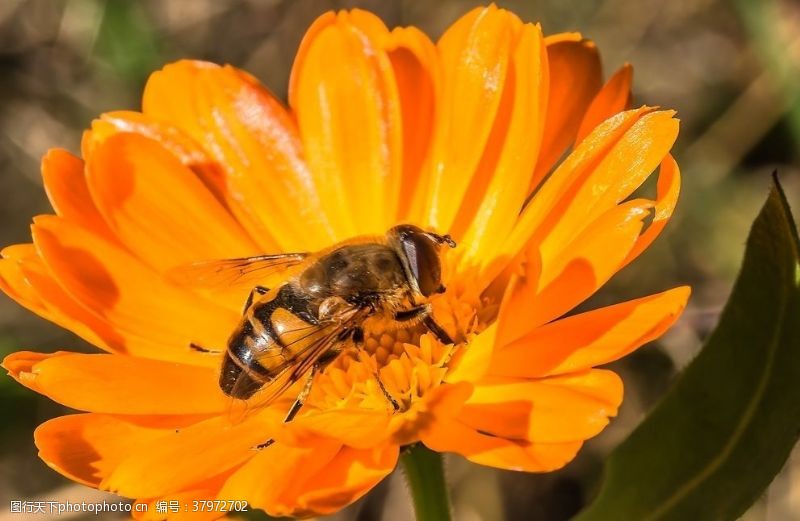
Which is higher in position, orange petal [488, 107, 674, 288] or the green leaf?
orange petal [488, 107, 674, 288]

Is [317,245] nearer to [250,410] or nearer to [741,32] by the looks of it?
[250,410]

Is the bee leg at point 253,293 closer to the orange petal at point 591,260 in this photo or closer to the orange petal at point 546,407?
the orange petal at point 546,407

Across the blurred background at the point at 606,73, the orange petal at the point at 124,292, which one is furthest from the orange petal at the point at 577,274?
the blurred background at the point at 606,73

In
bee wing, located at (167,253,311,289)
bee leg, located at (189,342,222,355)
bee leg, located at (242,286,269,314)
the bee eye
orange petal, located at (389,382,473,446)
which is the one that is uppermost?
the bee eye

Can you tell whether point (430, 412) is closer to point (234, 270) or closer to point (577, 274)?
point (577, 274)

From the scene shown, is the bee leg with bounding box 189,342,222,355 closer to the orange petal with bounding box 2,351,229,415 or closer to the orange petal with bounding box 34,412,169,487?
the orange petal with bounding box 2,351,229,415

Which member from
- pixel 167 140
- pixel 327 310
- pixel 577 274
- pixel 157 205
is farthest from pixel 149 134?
pixel 577 274

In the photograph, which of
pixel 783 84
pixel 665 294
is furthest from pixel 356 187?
pixel 783 84

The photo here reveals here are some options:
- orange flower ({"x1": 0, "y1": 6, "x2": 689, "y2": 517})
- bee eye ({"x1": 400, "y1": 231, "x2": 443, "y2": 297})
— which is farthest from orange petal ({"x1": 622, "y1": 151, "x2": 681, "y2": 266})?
bee eye ({"x1": 400, "y1": 231, "x2": 443, "y2": 297})
